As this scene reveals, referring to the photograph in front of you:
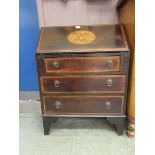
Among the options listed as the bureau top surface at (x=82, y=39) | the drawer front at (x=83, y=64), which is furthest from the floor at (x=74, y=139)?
the bureau top surface at (x=82, y=39)

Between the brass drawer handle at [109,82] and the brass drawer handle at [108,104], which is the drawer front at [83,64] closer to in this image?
the brass drawer handle at [109,82]

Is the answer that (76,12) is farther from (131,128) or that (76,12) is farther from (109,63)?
(131,128)

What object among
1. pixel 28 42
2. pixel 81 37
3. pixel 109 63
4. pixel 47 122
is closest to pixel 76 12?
pixel 81 37

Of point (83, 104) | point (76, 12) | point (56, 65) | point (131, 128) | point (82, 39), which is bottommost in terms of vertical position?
point (131, 128)

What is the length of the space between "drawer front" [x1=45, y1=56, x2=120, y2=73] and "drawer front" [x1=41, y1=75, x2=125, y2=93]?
0.05 meters

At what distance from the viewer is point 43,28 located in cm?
177

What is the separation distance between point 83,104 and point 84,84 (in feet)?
0.52

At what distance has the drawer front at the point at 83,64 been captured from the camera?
155cm

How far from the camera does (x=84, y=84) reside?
1.64m

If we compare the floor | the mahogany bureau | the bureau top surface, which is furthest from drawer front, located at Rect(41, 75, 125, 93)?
the floor
